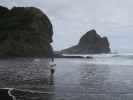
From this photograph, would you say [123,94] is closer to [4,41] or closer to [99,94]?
[99,94]

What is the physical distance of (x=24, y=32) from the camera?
15938 centimetres

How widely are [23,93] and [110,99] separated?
7723 millimetres

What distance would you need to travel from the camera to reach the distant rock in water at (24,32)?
143875mm

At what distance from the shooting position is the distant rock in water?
5664 inches

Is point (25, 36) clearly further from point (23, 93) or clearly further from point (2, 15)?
point (23, 93)

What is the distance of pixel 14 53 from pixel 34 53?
12.3 metres

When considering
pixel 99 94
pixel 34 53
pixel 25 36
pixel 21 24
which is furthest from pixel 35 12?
pixel 99 94

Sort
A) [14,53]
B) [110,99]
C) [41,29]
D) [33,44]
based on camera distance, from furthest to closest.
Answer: [41,29]
[33,44]
[14,53]
[110,99]

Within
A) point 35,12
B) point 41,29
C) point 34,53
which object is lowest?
point 34,53

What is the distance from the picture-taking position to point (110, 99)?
970 inches

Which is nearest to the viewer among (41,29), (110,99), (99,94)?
(110,99)

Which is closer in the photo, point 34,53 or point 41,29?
point 34,53

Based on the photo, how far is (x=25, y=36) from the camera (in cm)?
15612

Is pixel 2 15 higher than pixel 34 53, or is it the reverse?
pixel 2 15
